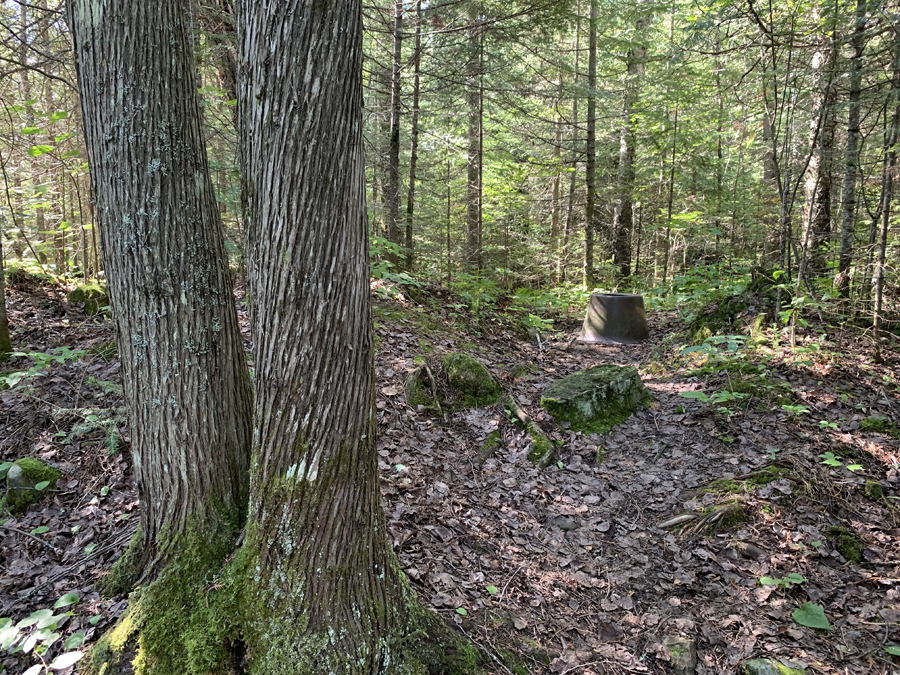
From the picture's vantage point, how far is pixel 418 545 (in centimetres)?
334

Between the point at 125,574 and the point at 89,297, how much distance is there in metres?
5.51

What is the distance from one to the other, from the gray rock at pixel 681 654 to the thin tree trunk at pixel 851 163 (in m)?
5.08

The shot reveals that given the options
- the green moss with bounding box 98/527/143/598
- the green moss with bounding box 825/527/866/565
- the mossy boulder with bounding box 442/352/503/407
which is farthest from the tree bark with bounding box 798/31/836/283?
the green moss with bounding box 98/527/143/598

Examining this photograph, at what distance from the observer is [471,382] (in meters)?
5.47

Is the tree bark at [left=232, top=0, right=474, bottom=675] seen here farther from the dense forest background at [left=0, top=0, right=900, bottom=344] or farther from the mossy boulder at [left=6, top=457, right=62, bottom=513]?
the dense forest background at [left=0, top=0, right=900, bottom=344]

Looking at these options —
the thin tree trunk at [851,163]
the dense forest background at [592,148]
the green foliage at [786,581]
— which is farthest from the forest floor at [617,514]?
the dense forest background at [592,148]

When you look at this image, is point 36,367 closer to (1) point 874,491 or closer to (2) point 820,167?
(1) point 874,491

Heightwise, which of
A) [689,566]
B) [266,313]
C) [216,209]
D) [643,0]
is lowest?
[689,566]

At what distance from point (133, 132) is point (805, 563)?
191 inches

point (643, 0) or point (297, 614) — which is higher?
point (643, 0)

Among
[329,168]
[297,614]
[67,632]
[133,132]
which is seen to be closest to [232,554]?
[297,614]

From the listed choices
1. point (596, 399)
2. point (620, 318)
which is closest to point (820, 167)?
point (620, 318)

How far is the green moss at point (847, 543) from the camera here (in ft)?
11.0

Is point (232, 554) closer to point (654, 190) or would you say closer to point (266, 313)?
point (266, 313)
